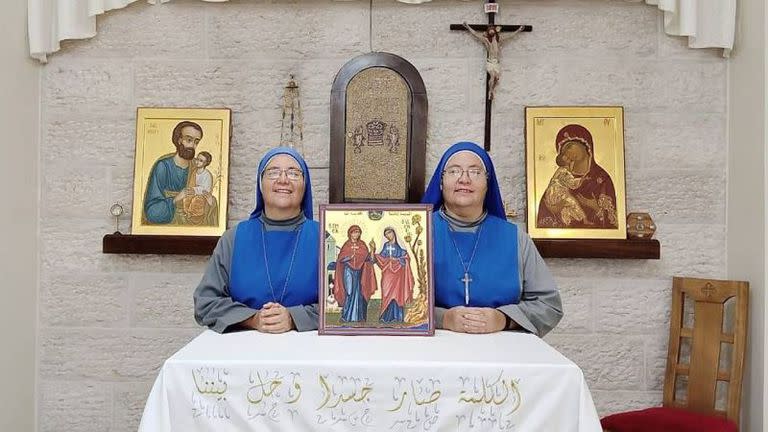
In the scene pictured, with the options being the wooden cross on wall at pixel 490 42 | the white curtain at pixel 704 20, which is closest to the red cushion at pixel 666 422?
the wooden cross on wall at pixel 490 42

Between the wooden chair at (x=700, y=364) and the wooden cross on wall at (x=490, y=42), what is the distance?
Answer: 4.61 ft

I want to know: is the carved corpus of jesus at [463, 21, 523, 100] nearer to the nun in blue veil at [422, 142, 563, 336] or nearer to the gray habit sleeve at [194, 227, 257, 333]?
the nun in blue veil at [422, 142, 563, 336]

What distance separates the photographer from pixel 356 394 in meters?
2.64

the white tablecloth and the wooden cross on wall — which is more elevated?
the wooden cross on wall

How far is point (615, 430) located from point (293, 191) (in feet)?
6.49

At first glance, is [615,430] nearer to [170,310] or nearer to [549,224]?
[549,224]

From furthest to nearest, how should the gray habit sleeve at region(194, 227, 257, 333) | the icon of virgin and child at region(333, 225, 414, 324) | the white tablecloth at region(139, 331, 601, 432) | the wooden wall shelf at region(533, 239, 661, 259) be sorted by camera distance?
the wooden wall shelf at region(533, 239, 661, 259), the gray habit sleeve at region(194, 227, 257, 333), the icon of virgin and child at region(333, 225, 414, 324), the white tablecloth at region(139, 331, 601, 432)

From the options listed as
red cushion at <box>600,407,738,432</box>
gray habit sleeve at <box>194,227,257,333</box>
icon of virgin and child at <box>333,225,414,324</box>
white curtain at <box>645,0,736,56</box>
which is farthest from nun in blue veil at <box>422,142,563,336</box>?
white curtain at <box>645,0,736,56</box>

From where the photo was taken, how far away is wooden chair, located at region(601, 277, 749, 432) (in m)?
3.90

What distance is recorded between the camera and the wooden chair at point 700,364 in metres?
3.90

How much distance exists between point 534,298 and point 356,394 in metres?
1.05

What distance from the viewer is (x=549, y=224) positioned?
455 cm

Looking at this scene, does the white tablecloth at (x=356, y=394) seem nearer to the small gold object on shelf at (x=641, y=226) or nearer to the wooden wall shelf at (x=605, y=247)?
the wooden wall shelf at (x=605, y=247)

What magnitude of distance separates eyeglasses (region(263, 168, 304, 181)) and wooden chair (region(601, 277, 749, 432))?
1964 millimetres
